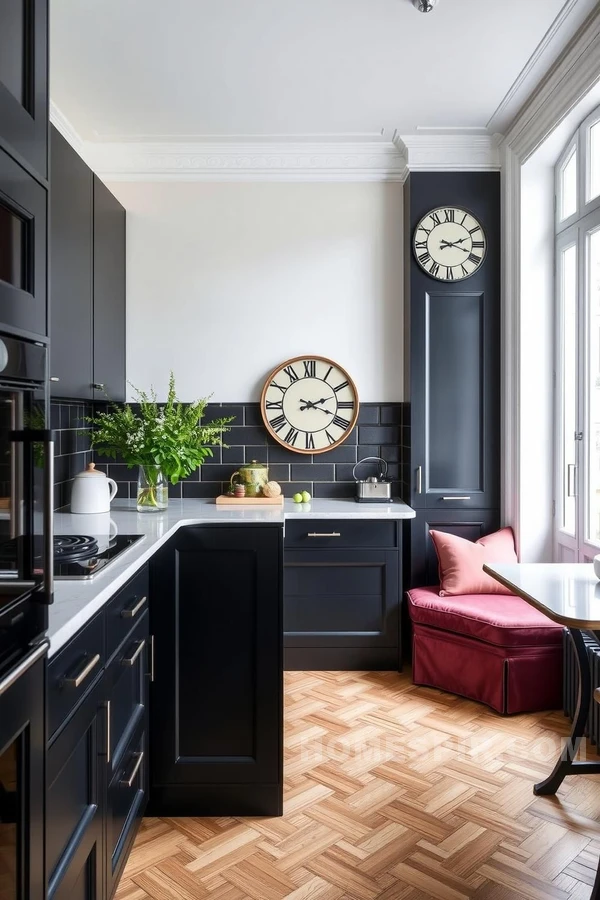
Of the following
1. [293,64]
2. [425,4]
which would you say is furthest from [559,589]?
[293,64]

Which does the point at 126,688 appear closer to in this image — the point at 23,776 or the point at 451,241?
the point at 23,776

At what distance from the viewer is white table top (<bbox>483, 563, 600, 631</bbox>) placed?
5.99ft

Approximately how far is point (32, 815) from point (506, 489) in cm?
297

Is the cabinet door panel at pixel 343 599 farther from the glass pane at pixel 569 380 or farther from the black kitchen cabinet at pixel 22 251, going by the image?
the black kitchen cabinet at pixel 22 251

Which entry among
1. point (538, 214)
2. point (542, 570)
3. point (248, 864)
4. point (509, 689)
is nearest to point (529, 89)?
point (538, 214)

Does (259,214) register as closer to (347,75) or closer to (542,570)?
(347,75)

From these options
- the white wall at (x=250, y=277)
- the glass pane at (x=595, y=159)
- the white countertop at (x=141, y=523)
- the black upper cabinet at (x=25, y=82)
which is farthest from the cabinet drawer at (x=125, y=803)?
the glass pane at (x=595, y=159)

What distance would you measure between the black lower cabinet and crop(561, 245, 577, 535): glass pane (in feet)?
7.08

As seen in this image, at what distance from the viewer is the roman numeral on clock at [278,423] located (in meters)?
3.86

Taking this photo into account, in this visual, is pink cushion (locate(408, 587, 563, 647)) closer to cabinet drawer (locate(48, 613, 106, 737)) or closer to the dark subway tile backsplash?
the dark subway tile backsplash

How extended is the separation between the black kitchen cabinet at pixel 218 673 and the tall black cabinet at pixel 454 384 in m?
1.53

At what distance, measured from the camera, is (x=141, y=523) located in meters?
2.65

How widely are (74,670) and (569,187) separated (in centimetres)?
311

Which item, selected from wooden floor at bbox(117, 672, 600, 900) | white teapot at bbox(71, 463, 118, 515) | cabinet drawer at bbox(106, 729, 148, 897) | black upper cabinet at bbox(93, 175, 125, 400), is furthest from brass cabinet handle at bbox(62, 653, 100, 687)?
black upper cabinet at bbox(93, 175, 125, 400)
